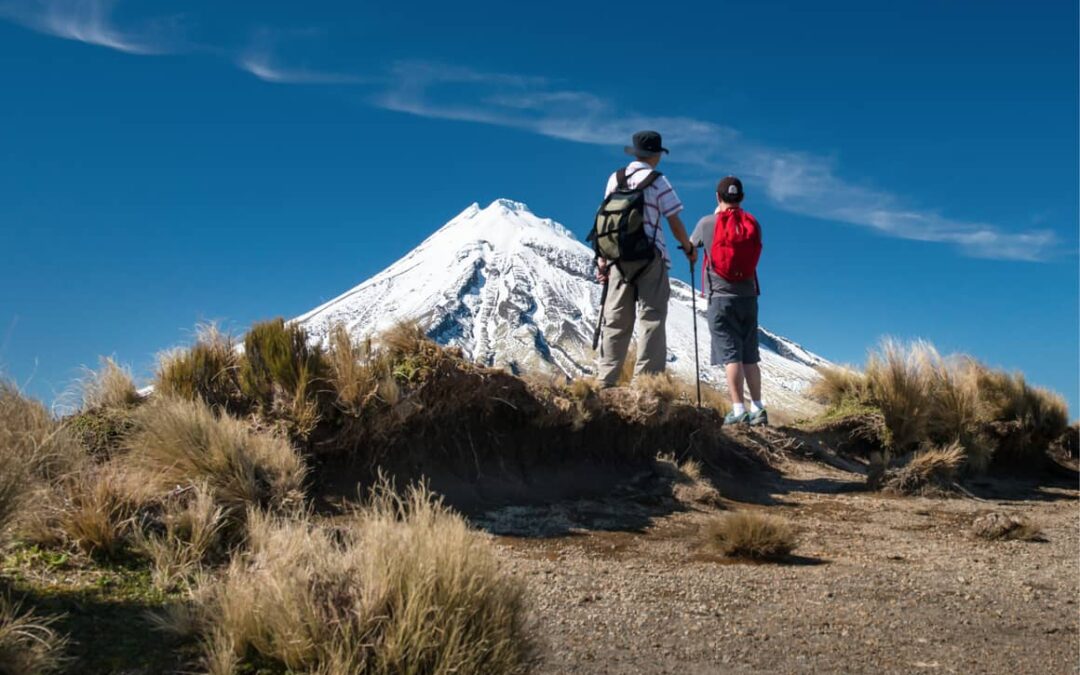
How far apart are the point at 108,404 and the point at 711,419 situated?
14.8 feet

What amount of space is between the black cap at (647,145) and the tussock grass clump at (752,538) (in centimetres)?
338

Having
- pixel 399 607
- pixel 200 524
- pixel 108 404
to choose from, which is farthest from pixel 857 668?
pixel 108 404

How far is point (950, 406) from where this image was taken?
28.4 ft

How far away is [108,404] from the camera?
5035mm

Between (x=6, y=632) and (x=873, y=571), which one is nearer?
(x=6, y=632)

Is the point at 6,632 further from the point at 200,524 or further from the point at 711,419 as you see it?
the point at 711,419

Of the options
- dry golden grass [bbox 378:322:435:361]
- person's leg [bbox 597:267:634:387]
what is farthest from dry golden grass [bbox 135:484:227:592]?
person's leg [bbox 597:267:634:387]

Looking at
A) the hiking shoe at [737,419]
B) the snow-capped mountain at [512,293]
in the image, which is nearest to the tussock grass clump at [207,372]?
the hiking shoe at [737,419]

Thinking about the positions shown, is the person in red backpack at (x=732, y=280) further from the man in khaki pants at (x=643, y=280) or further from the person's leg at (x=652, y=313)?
the person's leg at (x=652, y=313)

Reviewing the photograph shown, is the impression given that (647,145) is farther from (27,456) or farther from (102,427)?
(27,456)

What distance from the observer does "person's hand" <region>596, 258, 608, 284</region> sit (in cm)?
708

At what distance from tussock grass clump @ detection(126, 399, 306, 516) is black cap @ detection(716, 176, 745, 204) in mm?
4332

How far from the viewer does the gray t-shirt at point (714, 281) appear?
7219 mm

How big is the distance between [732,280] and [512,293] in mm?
109150
